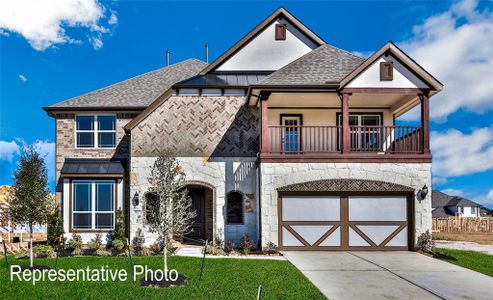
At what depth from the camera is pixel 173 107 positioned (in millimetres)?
19141

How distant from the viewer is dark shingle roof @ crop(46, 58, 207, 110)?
20.6 metres

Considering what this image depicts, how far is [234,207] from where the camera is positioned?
18781mm

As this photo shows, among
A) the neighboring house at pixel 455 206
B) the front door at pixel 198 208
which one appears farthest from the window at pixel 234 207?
the neighboring house at pixel 455 206

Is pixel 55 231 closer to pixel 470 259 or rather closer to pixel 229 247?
pixel 229 247

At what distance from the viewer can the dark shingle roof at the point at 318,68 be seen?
1703 cm

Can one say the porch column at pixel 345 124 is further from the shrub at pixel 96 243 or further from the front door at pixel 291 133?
the shrub at pixel 96 243

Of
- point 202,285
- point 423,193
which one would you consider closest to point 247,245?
point 202,285

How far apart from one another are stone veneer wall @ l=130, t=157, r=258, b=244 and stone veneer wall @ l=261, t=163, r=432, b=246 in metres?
1.79

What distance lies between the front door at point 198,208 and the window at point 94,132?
4.39 m

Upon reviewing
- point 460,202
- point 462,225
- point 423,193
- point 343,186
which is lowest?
point 460,202

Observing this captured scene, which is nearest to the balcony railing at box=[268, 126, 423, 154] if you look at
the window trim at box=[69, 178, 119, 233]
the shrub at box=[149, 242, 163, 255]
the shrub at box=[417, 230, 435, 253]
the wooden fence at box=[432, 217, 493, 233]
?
the shrub at box=[417, 230, 435, 253]

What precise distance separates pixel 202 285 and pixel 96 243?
9.05 metres

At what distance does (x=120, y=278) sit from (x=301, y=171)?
25.8ft

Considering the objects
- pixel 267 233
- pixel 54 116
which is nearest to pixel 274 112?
pixel 267 233
